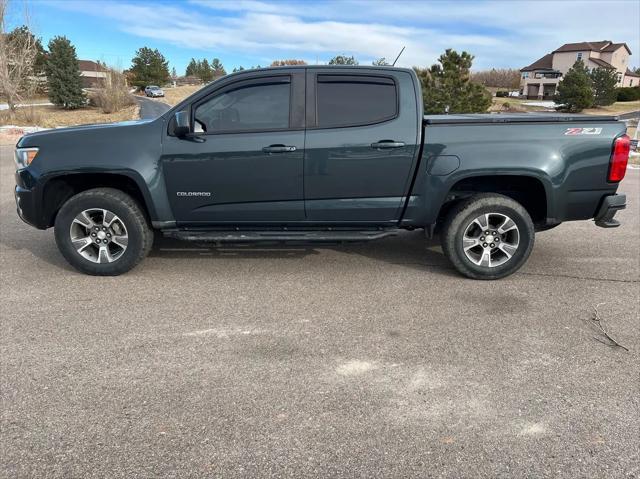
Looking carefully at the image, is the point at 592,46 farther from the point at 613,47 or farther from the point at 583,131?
the point at 583,131

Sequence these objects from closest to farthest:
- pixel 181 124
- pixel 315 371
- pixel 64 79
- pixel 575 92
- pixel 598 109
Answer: pixel 315 371, pixel 181 124, pixel 575 92, pixel 64 79, pixel 598 109

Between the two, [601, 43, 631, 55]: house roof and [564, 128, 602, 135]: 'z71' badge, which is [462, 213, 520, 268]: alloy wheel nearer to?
[564, 128, 602, 135]: 'z71' badge

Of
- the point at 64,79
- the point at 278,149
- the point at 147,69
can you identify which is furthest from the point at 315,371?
the point at 147,69

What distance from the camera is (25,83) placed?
27594 millimetres

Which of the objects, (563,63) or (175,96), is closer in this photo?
(175,96)

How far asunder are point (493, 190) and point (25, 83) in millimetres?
30051

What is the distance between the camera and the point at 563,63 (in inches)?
3401

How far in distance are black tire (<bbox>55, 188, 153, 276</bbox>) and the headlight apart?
1.65ft

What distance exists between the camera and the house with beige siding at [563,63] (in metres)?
81.4

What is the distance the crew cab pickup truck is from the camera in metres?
4.50

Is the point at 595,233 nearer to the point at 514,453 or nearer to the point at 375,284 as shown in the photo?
the point at 375,284

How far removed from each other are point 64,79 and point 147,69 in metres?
41.2

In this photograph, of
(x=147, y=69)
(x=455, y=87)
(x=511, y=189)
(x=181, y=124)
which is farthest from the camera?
(x=147, y=69)

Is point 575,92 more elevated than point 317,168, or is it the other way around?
point 575,92
